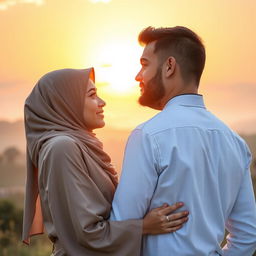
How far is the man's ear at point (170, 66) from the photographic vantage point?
2912mm

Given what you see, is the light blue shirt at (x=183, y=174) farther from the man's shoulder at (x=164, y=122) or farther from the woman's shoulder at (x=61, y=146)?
the woman's shoulder at (x=61, y=146)

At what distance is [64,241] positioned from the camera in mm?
2805

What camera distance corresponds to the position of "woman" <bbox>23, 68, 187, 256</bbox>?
2740 mm

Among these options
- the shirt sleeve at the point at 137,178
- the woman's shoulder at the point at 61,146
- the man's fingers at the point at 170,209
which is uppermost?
the woman's shoulder at the point at 61,146

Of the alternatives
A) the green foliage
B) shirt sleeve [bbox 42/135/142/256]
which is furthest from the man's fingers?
the green foliage

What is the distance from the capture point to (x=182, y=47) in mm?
2984

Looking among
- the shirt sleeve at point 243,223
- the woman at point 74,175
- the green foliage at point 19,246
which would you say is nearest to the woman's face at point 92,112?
the woman at point 74,175

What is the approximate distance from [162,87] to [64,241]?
85 centimetres

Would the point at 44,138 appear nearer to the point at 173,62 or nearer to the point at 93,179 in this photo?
the point at 93,179

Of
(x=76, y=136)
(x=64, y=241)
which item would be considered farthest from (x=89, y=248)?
(x=76, y=136)

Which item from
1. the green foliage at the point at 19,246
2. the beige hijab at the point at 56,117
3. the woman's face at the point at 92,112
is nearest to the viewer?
the beige hijab at the point at 56,117

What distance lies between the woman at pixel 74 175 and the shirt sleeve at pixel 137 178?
5 cm

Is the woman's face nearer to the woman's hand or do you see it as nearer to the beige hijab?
the beige hijab

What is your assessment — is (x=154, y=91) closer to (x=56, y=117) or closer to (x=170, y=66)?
(x=170, y=66)
